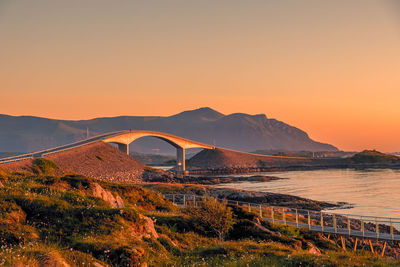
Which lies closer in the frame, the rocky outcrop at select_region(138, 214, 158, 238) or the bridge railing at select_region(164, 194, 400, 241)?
the rocky outcrop at select_region(138, 214, 158, 238)

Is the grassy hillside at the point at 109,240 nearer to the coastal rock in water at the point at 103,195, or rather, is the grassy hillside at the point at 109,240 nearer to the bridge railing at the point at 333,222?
the coastal rock in water at the point at 103,195

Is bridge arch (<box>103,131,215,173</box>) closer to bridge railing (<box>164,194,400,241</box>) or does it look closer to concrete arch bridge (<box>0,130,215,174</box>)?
concrete arch bridge (<box>0,130,215,174</box>)

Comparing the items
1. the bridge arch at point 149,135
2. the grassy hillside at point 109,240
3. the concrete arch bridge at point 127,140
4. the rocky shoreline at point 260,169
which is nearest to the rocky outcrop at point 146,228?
the grassy hillside at point 109,240

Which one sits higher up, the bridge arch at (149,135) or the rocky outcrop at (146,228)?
the bridge arch at (149,135)

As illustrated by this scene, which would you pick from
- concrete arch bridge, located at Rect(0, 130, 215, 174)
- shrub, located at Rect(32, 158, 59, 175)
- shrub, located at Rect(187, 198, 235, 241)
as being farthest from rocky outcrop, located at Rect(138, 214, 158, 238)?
concrete arch bridge, located at Rect(0, 130, 215, 174)

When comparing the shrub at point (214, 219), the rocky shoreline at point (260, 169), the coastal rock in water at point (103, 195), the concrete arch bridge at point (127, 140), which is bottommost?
the rocky shoreline at point (260, 169)

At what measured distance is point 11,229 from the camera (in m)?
12.9

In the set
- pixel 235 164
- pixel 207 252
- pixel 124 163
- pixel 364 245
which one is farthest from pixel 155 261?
pixel 235 164

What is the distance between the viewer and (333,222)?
3038 cm

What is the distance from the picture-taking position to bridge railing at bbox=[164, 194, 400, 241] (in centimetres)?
2730

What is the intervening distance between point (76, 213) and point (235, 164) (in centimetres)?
17473

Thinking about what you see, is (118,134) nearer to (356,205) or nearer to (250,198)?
(250,198)

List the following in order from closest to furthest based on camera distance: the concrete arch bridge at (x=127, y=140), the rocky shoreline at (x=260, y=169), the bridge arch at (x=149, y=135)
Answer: the concrete arch bridge at (x=127, y=140) → the bridge arch at (x=149, y=135) → the rocky shoreline at (x=260, y=169)

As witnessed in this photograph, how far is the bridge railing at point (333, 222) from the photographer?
2730 cm
